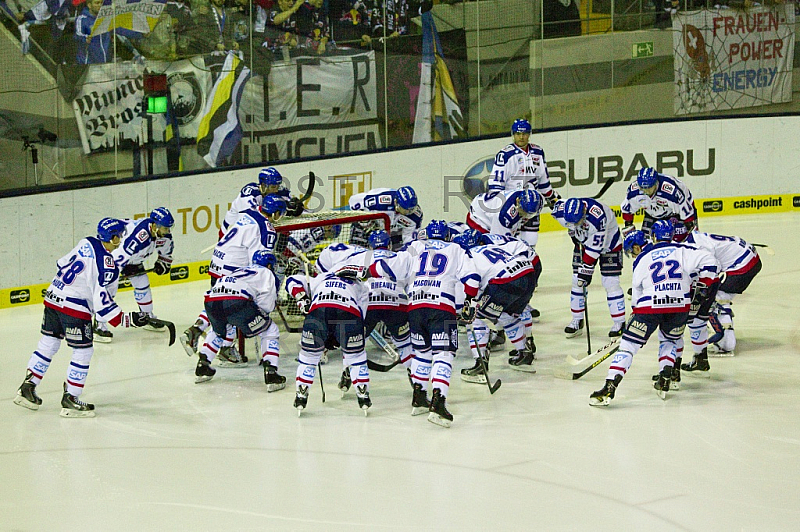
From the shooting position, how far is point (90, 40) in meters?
10.9

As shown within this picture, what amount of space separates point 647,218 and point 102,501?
586 centimetres

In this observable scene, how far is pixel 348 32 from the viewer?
13.0m

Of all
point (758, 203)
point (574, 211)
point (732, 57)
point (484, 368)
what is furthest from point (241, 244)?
point (732, 57)

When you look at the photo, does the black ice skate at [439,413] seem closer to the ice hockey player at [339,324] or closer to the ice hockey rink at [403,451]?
the ice hockey rink at [403,451]

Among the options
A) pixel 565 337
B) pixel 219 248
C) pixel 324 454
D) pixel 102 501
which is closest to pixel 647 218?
pixel 565 337

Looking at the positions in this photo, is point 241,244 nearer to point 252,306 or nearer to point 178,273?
point 252,306

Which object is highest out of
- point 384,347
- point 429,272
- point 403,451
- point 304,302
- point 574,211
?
point 574,211

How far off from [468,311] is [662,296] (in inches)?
49.8

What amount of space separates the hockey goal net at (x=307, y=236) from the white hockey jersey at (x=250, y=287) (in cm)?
101

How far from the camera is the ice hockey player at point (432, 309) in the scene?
7.00 metres

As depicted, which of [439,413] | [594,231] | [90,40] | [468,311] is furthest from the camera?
[90,40]

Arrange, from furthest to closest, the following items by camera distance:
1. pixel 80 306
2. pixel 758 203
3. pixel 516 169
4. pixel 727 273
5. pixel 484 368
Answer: pixel 758 203 < pixel 516 169 < pixel 727 273 < pixel 484 368 < pixel 80 306

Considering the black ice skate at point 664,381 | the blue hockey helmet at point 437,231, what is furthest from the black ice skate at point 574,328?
the blue hockey helmet at point 437,231

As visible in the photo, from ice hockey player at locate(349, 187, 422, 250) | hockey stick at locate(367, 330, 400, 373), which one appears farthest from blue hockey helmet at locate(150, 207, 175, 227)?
hockey stick at locate(367, 330, 400, 373)
